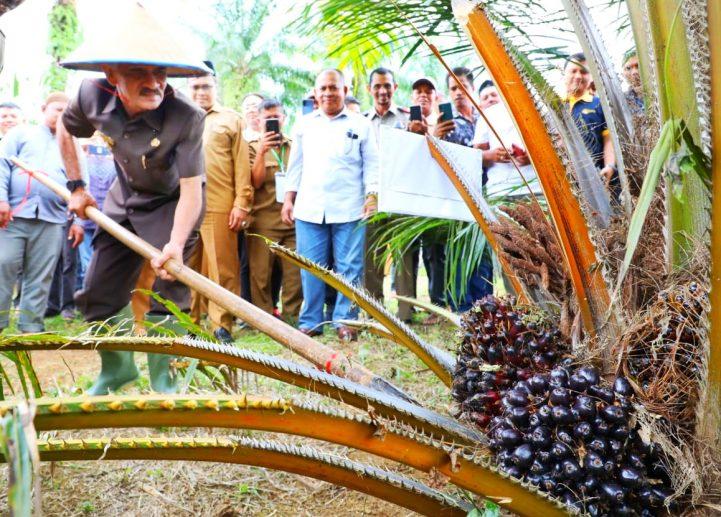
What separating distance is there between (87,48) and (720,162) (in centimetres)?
255

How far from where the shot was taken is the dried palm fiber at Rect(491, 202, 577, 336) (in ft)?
5.03

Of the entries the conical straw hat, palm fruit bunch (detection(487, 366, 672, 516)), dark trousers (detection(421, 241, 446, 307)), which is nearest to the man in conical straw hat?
the conical straw hat

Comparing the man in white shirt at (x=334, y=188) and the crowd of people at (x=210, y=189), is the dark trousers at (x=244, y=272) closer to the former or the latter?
the crowd of people at (x=210, y=189)

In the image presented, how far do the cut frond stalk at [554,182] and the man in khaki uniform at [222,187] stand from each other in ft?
13.8

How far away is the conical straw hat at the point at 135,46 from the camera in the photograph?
2570mm

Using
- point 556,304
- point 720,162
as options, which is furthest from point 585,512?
point 720,162

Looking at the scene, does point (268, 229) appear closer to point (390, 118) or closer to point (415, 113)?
point (390, 118)

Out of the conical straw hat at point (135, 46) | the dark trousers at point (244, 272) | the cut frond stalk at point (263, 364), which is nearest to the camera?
the cut frond stalk at point (263, 364)

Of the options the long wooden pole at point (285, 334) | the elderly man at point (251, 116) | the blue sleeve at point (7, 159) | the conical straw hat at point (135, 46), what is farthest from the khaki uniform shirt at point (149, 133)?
the elderly man at point (251, 116)

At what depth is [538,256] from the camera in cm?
156

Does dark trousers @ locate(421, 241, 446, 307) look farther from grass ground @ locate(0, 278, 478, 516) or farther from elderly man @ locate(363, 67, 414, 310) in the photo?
grass ground @ locate(0, 278, 478, 516)

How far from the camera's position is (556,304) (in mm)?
1572

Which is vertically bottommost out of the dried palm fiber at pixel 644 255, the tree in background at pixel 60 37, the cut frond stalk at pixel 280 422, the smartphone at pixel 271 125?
the cut frond stalk at pixel 280 422

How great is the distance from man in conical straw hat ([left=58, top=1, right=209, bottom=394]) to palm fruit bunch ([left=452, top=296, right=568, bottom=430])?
Result: 1542mm
